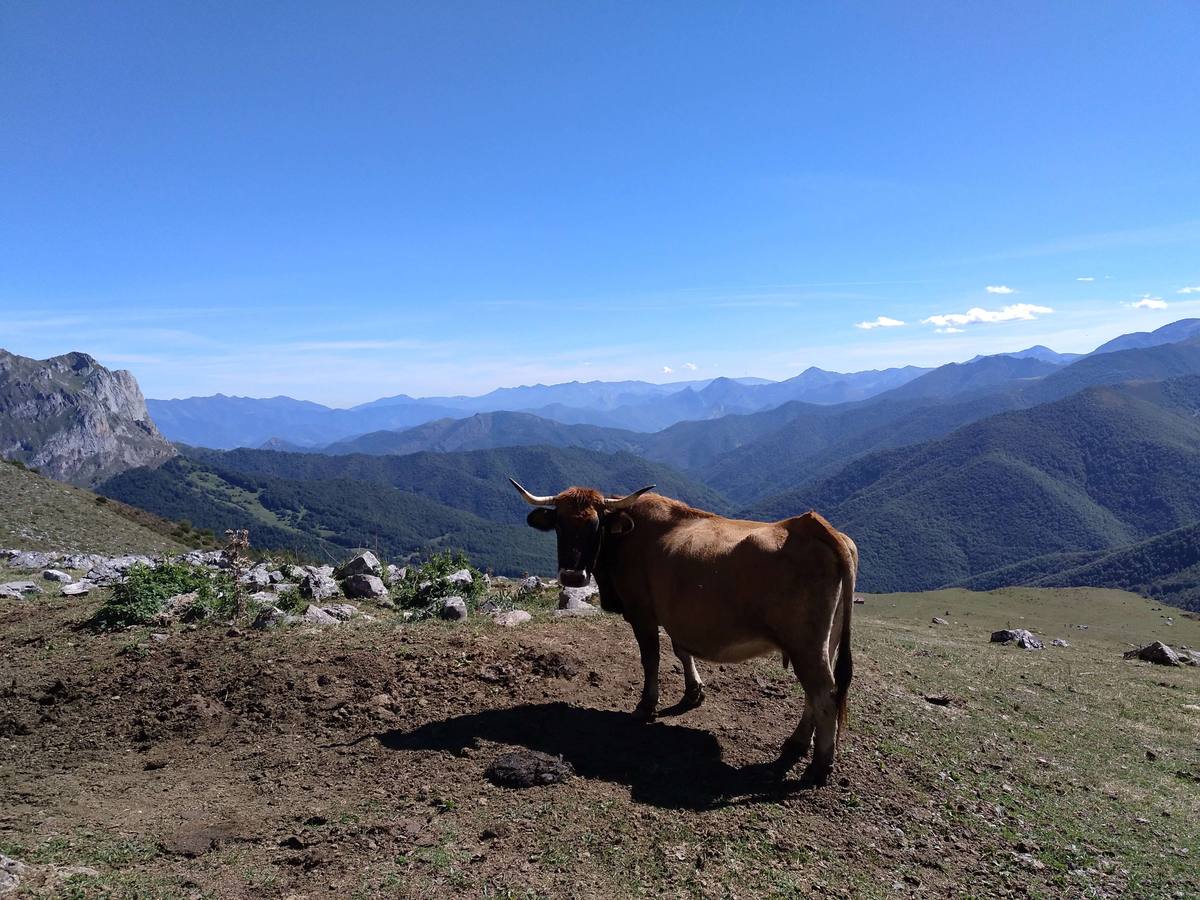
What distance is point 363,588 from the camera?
12.9 metres

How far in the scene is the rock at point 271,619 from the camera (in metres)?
9.74

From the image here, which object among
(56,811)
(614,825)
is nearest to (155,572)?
(56,811)

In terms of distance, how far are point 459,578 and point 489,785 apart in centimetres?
740

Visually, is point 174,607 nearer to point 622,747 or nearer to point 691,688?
point 622,747

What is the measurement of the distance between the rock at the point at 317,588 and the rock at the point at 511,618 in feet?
11.6

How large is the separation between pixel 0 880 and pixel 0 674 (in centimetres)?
577

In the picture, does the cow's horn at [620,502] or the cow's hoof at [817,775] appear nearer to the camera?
the cow's hoof at [817,775]

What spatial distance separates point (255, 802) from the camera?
6.04 meters

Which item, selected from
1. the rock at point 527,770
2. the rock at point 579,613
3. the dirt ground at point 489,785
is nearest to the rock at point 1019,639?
the dirt ground at point 489,785

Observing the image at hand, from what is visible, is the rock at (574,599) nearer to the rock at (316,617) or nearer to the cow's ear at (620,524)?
the rock at (316,617)

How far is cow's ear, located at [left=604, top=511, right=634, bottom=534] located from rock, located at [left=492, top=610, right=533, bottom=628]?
375 cm

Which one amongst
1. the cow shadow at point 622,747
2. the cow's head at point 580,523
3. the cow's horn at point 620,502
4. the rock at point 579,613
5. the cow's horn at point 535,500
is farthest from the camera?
the rock at point 579,613

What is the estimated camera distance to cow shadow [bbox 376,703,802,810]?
6473mm

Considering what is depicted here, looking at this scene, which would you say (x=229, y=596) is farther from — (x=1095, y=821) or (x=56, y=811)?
(x=1095, y=821)
